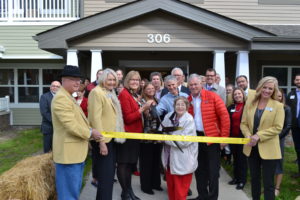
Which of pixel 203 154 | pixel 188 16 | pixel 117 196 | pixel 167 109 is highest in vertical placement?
pixel 188 16

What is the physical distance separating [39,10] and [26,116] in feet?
14.3

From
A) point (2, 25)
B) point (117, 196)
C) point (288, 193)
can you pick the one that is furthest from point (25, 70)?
point (288, 193)

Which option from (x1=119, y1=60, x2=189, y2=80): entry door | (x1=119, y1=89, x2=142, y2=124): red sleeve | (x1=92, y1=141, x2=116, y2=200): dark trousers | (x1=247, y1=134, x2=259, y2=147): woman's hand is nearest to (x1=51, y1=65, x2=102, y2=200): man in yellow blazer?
(x1=92, y1=141, x2=116, y2=200): dark trousers

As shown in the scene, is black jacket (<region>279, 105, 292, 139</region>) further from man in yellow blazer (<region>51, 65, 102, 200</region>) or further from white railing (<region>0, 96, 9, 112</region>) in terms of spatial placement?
white railing (<region>0, 96, 9, 112</region>)

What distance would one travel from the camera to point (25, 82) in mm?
11891

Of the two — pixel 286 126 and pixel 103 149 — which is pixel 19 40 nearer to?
pixel 103 149

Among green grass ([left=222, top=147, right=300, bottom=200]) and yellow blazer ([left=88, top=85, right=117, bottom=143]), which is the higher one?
yellow blazer ([left=88, top=85, right=117, bottom=143])

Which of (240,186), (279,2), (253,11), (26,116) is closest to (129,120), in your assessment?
(240,186)

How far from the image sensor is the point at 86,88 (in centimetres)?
578

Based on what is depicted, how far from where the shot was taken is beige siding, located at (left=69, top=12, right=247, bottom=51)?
7961 millimetres

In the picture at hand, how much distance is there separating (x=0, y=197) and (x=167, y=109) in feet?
8.52

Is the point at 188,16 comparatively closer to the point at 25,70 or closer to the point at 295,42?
the point at 295,42

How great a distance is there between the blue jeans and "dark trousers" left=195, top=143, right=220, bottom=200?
5.93 ft

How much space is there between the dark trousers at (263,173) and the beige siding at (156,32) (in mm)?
4875
